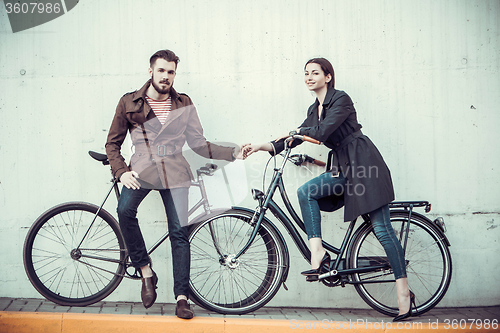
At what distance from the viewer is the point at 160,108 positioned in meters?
3.11

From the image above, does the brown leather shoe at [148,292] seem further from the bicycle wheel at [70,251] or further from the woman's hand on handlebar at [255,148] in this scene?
the woman's hand on handlebar at [255,148]

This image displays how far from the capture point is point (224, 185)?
3.76 m

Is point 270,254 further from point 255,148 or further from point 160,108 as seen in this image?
point 160,108

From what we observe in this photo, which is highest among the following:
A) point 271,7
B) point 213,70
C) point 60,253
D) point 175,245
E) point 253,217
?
point 271,7

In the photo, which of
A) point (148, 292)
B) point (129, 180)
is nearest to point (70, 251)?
point (148, 292)

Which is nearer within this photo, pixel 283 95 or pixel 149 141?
pixel 149 141

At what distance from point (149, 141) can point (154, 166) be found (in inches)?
8.8

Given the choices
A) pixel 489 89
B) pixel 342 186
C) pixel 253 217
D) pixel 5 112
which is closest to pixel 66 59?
pixel 5 112

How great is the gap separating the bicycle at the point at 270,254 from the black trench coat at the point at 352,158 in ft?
0.60

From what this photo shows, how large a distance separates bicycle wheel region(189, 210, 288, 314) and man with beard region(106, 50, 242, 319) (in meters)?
0.21

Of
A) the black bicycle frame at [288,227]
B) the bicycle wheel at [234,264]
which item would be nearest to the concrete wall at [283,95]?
the bicycle wheel at [234,264]

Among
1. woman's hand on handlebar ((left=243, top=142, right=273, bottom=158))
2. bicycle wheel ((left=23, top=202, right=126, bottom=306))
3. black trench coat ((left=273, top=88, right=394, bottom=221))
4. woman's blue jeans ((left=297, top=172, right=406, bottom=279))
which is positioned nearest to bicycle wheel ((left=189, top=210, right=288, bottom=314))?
woman's blue jeans ((left=297, top=172, right=406, bottom=279))

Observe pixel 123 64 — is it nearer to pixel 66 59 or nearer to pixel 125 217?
pixel 66 59

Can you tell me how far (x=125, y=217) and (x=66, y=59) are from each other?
76.9 inches
